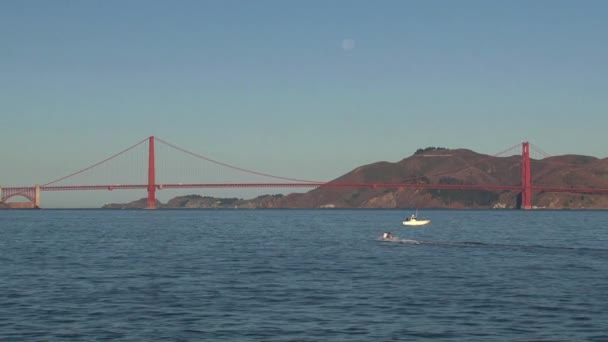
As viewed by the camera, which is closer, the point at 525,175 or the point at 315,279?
the point at 315,279

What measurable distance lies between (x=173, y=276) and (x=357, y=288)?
10.2 meters

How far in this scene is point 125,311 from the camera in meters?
29.4

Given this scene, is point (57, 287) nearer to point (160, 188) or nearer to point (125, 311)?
point (125, 311)

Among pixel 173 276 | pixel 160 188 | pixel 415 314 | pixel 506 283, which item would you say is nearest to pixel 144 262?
pixel 173 276

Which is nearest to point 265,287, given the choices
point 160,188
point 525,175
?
point 160,188

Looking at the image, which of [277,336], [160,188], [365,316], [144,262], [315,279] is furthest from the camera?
[160,188]

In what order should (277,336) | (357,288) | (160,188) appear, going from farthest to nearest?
1. (160,188)
2. (357,288)
3. (277,336)

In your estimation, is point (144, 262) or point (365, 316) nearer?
point (365, 316)

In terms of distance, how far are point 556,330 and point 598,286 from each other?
12471mm

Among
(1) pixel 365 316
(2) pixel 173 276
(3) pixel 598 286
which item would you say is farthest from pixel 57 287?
(3) pixel 598 286

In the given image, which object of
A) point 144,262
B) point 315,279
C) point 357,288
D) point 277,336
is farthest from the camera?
point 144,262

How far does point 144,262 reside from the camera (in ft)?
165

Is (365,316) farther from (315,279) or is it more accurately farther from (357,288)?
(315,279)

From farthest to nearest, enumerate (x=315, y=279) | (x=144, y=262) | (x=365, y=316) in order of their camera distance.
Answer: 1. (x=144, y=262)
2. (x=315, y=279)
3. (x=365, y=316)
